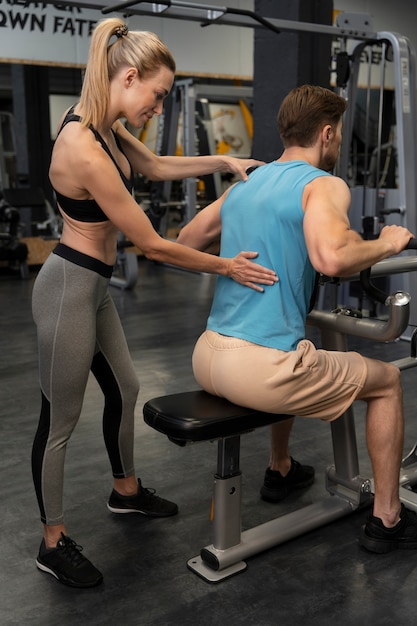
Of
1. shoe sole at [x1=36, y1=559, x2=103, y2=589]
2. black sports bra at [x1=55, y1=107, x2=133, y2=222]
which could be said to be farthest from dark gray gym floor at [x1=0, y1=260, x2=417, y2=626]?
black sports bra at [x1=55, y1=107, x2=133, y2=222]

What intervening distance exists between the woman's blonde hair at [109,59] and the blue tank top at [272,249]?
1.26 ft

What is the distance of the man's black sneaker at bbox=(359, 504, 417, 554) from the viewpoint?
190cm

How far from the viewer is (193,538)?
2014 mm

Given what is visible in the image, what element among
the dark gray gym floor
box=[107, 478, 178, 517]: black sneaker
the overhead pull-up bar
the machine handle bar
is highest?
the overhead pull-up bar

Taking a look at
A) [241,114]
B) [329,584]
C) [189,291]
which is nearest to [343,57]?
[189,291]

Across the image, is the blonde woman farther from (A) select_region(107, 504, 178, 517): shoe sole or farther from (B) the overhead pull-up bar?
(B) the overhead pull-up bar

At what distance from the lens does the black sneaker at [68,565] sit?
176cm

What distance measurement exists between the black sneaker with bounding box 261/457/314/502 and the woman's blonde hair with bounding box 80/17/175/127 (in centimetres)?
130

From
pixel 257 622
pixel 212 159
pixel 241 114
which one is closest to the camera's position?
pixel 257 622

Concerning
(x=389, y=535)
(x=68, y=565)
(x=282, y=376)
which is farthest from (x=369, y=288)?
(x=68, y=565)

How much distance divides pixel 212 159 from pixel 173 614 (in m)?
1.31

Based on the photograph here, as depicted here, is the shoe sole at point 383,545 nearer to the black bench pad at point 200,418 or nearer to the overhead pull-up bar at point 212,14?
the black bench pad at point 200,418

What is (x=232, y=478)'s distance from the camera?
5.81 ft

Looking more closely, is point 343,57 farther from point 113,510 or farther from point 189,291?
point 113,510
